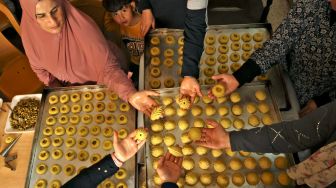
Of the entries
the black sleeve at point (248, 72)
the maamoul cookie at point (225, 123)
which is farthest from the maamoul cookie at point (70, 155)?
the black sleeve at point (248, 72)

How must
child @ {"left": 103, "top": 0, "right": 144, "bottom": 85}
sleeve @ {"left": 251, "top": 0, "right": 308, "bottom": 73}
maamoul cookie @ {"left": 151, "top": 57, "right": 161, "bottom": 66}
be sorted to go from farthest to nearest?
child @ {"left": 103, "top": 0, "right": 144, "bottom": 85}, maamoul cookie @ {"left": 151, "top": 57, "right": 161, "bottom": 66}, sleeve @ {"left": 251, "top": 0, "right": 308, "bottom": 73}

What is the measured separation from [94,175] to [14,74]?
1.37 m

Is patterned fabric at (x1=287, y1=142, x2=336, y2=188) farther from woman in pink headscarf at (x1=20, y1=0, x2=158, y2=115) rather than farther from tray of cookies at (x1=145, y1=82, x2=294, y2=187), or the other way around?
woman in pink headscarf at (x1=20, y1=0, x2=158, y2=115)

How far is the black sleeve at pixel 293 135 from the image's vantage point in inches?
38.9

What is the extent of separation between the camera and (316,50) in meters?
1.34

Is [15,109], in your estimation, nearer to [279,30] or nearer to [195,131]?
[195,131]

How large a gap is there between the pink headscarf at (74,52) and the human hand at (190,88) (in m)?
0.29

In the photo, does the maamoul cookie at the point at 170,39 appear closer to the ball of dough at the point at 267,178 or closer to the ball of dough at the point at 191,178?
the ball of dough at the point at 191,178

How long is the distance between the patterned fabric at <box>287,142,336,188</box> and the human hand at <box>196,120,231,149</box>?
0.31m

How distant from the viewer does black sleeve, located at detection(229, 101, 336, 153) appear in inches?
38.9

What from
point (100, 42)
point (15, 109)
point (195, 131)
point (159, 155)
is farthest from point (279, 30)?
point (15, 109)

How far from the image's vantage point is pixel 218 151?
1430 millimetres

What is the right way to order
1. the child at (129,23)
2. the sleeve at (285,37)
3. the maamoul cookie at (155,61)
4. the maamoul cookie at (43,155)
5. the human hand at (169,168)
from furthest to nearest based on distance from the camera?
1. the child at (129,23)
2. the maamoul cookie at (155,61)
3. the maamoul cookie at (43,155)
4. the sleeve at (285,37)
5. the human hand at (169,168)

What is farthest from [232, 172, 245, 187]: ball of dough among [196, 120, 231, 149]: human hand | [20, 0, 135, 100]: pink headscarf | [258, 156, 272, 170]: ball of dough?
[20, 0, 135, 100]: pink headscarf
